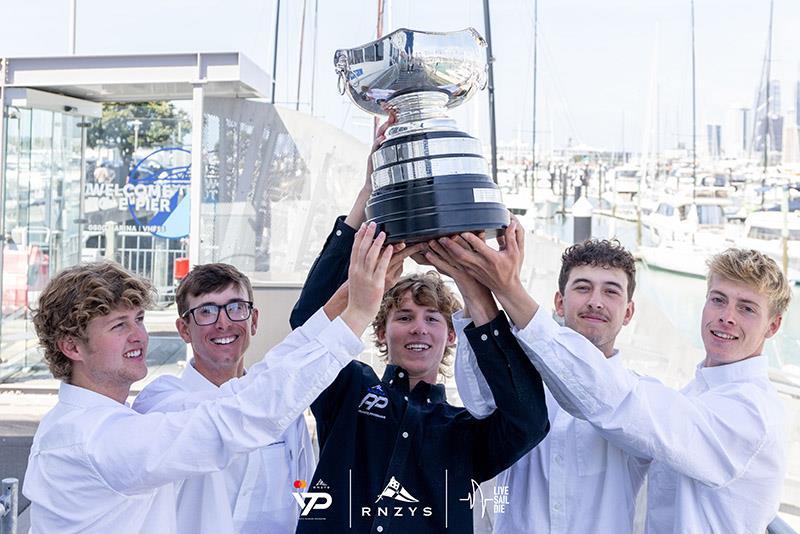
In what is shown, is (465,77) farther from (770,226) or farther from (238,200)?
(770,226)

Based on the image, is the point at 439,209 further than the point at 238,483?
No

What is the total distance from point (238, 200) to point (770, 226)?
28.4 m

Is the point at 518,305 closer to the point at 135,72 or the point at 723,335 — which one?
the point at 723,335

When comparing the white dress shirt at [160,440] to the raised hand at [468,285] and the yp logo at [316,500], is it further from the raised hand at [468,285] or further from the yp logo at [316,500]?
the yp logo at [316,500]

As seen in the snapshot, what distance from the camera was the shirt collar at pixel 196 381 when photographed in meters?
2.36

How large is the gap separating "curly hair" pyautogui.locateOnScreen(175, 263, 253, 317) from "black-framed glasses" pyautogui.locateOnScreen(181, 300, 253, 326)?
0.04 metres

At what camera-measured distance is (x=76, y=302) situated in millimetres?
1934

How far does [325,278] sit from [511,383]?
0.58 m

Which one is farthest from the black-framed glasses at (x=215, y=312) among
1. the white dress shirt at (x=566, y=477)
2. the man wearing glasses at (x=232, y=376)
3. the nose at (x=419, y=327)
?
the white dress shirt at (x=566, y=477)

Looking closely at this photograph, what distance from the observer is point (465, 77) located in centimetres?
204

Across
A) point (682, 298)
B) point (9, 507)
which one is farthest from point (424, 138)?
point (682, 298)

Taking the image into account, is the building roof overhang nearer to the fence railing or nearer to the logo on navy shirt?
the fence railing

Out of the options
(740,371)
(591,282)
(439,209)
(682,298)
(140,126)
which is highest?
(140,126)

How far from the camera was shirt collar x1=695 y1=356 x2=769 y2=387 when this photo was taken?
2.13 metres
